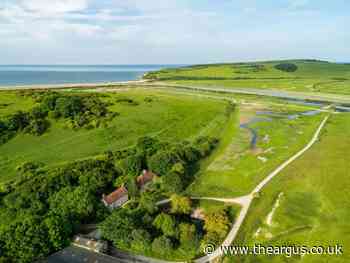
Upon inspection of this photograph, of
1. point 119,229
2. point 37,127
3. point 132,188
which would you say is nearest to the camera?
point 119,229

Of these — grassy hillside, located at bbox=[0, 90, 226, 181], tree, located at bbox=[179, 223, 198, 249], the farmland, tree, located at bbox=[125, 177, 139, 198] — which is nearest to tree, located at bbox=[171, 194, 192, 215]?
the farmland

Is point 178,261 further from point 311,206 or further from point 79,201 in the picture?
point 311,206

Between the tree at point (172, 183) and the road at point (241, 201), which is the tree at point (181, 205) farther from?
the tree at point (172, 183)

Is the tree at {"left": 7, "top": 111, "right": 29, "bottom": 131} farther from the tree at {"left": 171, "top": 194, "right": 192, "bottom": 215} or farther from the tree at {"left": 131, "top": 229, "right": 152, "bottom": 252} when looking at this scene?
the tree at {"left": 131, "top": 229, "right": 152, "bottom": 252}

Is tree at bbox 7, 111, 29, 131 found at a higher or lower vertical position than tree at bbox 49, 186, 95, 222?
higher

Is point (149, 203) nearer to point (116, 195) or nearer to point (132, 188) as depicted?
point (116, 195)

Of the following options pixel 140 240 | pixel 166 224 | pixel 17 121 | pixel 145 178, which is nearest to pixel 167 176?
pixel 145 178

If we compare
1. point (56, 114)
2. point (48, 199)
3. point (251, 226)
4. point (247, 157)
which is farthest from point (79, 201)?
point (56, 114)
